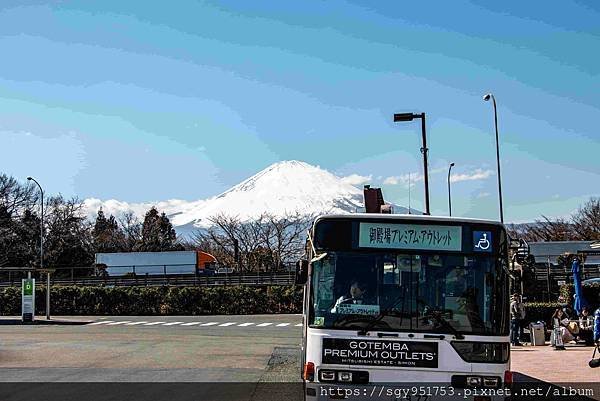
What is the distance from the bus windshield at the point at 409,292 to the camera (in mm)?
9281

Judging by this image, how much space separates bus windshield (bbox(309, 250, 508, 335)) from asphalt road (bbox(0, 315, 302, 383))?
666cm

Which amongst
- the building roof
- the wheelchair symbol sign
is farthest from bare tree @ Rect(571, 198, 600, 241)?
the wheelchair symbol sign

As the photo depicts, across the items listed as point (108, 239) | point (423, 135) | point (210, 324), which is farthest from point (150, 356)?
point (108, 239)

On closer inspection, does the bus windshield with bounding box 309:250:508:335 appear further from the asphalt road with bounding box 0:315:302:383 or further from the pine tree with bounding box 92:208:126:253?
the pine tree with bounding box 92:208:126:253

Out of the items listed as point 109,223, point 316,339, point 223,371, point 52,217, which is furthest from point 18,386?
point 109,223

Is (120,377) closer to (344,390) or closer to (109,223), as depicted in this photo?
(344,390)

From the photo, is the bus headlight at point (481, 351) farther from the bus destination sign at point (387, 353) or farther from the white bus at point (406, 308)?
the bus destination sign at point (387, 353)

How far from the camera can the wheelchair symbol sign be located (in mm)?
9547

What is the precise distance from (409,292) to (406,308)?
192mm

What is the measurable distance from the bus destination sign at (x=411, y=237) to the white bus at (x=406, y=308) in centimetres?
1

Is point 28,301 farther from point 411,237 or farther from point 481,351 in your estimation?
point 481,351

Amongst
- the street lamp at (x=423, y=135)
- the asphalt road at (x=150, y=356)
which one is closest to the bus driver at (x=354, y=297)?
the asphalt road at (x=150, y=356)

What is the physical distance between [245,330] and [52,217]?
200 feet

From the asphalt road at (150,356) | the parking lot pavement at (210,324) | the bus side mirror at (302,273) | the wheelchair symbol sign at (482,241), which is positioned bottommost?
the parking lot pavement at (210,324)
